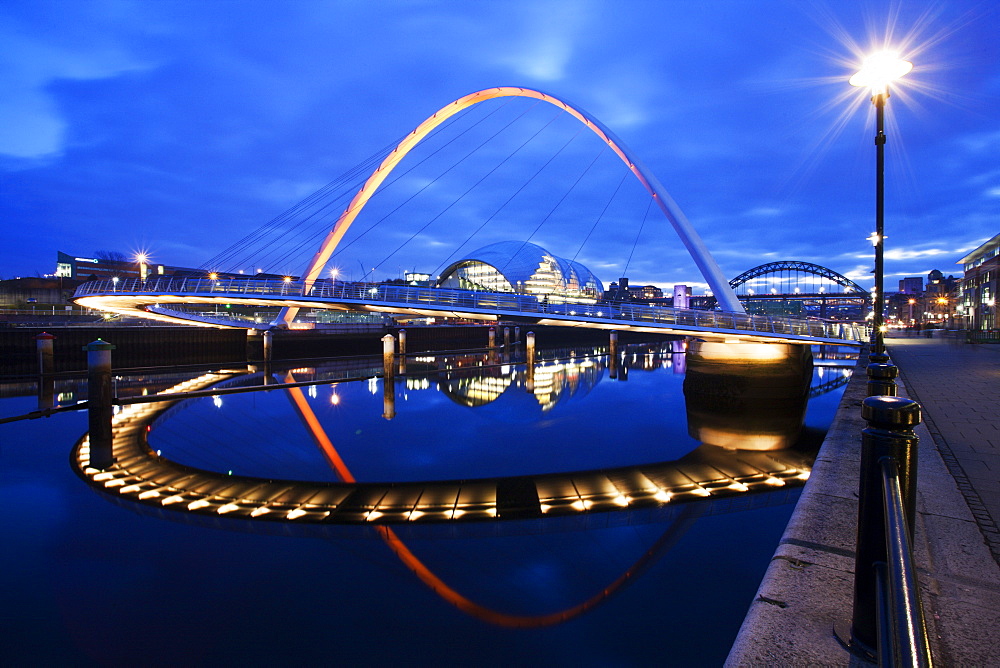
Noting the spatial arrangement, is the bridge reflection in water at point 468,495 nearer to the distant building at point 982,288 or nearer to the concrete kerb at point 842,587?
the concrete kerb at point 842,587

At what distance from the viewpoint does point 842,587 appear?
3387 mm

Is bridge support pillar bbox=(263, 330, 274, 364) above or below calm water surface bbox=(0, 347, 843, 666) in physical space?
above

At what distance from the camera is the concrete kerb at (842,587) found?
9.09 feet

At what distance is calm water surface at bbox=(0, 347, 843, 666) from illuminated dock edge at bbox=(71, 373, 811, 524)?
41cm

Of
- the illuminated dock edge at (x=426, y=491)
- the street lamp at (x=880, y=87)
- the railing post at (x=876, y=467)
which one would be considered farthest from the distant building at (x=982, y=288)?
the railing post at (x=876, y=467)

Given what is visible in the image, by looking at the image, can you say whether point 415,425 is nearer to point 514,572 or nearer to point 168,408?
point 168,408

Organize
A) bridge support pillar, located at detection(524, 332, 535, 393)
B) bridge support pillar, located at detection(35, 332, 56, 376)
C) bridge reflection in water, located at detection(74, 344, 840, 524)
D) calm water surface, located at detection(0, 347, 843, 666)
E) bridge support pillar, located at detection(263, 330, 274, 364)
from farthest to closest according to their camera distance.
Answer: bridge support pillar, located at detection(263, 330, 274, 364)
bridge support pillar, located at detection(524, 332, 535, 393)
bridge support pillar, located at detection(35, 332, 56, 376)
bridge reflection in water, located at detection(74, 344, 840, 524)
calm water surface, located at detection(0, 347, 843, 666)

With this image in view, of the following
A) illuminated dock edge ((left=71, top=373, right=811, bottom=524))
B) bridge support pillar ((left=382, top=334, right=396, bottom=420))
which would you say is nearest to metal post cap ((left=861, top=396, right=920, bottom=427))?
illuminated dock edge ((left=71, top=373, right=811, bottom=524))

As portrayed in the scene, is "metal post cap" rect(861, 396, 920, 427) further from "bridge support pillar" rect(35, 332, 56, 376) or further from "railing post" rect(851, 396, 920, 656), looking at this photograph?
"bridge support pillar" rect(35, 332, 56, 376)

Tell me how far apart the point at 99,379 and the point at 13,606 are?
11.1 m

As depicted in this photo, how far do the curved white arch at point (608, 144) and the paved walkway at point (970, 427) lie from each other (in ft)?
36.1

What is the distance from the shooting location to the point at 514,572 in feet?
25.3

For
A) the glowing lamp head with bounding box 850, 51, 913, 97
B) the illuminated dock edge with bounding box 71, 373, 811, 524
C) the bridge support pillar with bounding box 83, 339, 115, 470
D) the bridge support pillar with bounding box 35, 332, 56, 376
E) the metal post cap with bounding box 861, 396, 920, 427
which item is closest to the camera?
the metal post cap with bounding box 861, 396, 920, 427

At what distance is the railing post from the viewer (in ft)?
7.91
